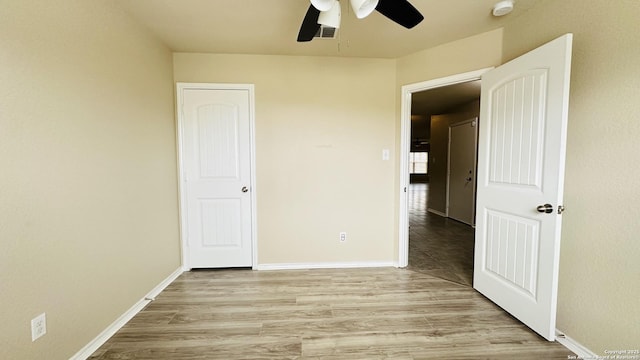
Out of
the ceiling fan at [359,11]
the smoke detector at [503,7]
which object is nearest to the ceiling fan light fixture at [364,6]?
the ceiling fan at [359,11]

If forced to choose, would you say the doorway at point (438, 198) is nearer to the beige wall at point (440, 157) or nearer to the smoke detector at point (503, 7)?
the beige wall at point (440, 157)

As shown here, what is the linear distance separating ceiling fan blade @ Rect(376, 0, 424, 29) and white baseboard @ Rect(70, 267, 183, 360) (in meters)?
2.70

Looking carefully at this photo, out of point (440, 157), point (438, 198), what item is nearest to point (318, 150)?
point (440, 157)

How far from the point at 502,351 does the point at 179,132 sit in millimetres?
3277

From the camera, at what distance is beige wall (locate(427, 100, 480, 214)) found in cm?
539

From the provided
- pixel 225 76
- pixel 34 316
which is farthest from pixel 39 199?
pixel 225 76

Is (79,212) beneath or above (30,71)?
beneath

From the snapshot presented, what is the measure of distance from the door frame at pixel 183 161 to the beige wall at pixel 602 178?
258 centimetres

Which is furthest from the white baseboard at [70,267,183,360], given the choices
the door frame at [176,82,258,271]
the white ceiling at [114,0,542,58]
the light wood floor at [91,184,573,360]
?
the white ceiling at [114,0,542,58]

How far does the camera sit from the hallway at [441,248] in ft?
8.90

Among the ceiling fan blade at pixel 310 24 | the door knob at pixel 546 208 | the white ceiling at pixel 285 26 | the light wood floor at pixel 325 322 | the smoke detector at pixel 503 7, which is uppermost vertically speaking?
the white ceiling at pixel 285 26

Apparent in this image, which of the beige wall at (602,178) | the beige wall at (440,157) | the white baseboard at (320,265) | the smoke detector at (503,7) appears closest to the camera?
the beige wall at (602,178)

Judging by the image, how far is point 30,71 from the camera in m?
1.24

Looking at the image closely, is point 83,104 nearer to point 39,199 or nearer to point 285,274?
point 39,199
